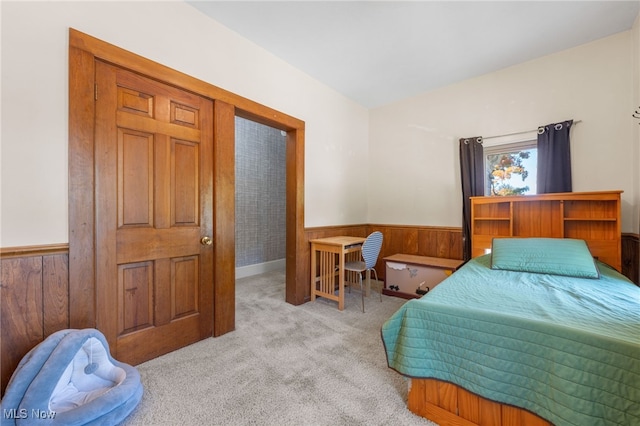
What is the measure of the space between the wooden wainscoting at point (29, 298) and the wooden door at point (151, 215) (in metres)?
0.17

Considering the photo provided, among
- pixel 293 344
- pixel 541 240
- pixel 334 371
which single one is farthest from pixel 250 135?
pixel 541 240

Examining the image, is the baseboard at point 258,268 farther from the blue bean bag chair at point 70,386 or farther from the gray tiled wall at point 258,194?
the blue bean bag chair at point 70,386

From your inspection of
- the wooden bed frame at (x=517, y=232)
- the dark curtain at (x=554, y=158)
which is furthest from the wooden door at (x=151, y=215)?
the dark curtain at (x=554, y=158)

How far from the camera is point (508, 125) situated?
3.05 metres

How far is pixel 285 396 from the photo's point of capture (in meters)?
1.55

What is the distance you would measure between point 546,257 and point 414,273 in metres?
1.37

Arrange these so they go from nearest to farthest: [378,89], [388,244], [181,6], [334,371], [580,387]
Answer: [580,387] < [334,371] < [181,6] < [378,89] < [388,244]

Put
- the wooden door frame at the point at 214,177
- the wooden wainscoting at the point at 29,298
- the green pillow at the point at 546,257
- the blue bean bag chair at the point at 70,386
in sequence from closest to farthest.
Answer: the blue bean bag chair at the point at 70,386 → the wooden wainscoting at the point at 29,298 → the wooden door frame at the point at 214,177 → the green pillow at the point at 546,257

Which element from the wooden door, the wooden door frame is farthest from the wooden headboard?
the wooden door

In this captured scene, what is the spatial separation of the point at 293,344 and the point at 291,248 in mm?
1162

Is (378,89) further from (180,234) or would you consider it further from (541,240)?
(180,234)

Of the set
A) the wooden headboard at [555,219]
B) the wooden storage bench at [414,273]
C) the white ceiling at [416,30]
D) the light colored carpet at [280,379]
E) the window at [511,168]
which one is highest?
the white ceiling at [416,30]

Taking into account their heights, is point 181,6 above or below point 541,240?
above

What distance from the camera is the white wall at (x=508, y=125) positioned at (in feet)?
8.08
